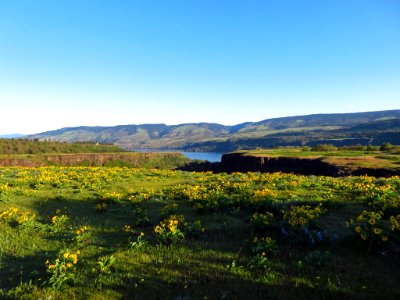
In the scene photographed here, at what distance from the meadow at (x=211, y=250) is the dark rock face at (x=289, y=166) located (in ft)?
140

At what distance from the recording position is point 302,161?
256ft

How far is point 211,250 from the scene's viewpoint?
383 inches

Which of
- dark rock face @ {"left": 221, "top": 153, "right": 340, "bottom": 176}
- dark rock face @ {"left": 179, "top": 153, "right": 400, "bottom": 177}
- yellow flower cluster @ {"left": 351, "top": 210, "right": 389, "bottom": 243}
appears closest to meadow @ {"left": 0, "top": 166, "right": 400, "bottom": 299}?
yellow flower cluster @ {"left": 351, "top": 210, "right": 389, "bottom": 243}

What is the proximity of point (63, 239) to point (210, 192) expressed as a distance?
830 centimetres

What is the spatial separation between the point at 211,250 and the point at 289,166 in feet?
250

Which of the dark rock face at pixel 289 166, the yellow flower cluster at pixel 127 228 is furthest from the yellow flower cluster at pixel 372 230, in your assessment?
the dark rock face at pixel 289 166

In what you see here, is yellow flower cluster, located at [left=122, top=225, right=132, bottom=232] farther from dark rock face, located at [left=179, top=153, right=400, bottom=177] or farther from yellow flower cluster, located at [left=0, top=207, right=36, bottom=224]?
dark rock face, located at [left=179, top=153, right=400, bottom=177]

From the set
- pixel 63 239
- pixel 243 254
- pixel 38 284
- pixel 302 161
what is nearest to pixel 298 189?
pixel 243 254

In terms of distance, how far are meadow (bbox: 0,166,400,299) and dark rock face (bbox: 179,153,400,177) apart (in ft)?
140

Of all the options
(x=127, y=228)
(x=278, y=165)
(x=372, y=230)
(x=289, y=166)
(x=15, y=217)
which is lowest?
(x=278, y=165)

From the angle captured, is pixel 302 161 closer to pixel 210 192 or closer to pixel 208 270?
pixel 210 192

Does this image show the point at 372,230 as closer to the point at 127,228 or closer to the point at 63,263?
the point at 127,228

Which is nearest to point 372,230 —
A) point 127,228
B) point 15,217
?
point 127,228

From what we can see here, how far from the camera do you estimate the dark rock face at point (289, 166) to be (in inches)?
2136
